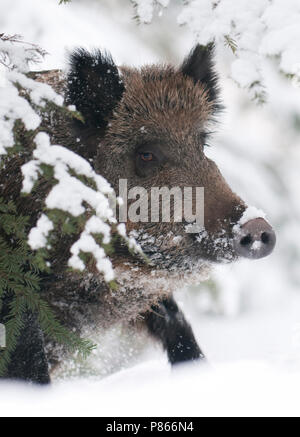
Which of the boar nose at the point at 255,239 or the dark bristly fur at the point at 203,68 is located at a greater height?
the dark bristly fur at the point at 203,68

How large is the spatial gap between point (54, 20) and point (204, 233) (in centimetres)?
643

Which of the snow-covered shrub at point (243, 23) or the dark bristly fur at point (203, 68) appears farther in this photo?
the dark bristly fur at point (203, 68)

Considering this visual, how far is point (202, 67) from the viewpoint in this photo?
3645mm

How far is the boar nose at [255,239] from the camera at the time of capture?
2.82m

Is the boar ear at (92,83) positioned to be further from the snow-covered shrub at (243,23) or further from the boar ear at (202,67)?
the boar ear at (202,67)

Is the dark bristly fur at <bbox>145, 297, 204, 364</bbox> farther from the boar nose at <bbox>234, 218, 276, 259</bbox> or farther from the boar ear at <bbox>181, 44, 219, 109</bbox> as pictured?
the boar ear at <bbox>181, 44, 219, 109</bbox>

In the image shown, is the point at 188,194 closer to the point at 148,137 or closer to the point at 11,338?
the point at 148,137

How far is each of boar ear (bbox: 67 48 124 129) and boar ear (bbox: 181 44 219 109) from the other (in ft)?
2.00

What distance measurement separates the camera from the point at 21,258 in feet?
8.95

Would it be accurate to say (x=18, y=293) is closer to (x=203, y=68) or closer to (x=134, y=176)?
(x=134, y=176)

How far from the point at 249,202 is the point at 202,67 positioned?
5.38 m

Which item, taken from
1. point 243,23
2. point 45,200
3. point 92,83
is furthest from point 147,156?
point 45,200

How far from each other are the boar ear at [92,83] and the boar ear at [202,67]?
61cm

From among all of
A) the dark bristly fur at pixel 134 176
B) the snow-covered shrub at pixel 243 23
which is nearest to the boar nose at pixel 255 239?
the dark bristly fur at pixel 134 176
